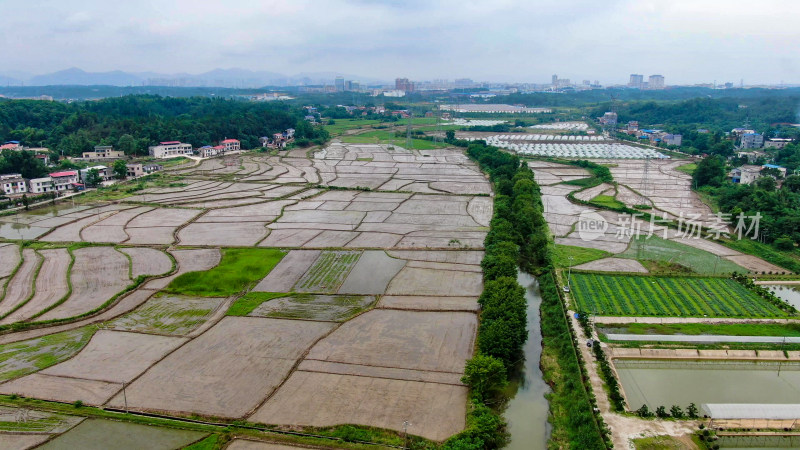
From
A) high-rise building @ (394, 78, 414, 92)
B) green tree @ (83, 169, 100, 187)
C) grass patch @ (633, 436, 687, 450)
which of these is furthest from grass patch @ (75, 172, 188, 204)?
high-rise building @ (394, 78, 414, 92)

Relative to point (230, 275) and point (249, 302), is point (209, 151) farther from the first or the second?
point (249, 302)

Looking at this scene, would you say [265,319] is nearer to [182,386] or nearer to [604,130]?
[182,386]

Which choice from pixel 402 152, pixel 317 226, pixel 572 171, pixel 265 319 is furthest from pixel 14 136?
pixel 572 171

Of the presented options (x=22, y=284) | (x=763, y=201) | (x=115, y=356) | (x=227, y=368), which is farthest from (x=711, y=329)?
(x=22, y=284)

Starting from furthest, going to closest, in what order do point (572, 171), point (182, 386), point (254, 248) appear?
point (572, 171), point (254, 248), point (182, 386)

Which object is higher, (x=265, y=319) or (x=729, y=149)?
(x=729, y=149)

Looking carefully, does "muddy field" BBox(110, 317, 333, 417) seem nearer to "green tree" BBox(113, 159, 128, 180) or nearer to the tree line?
the tree line
